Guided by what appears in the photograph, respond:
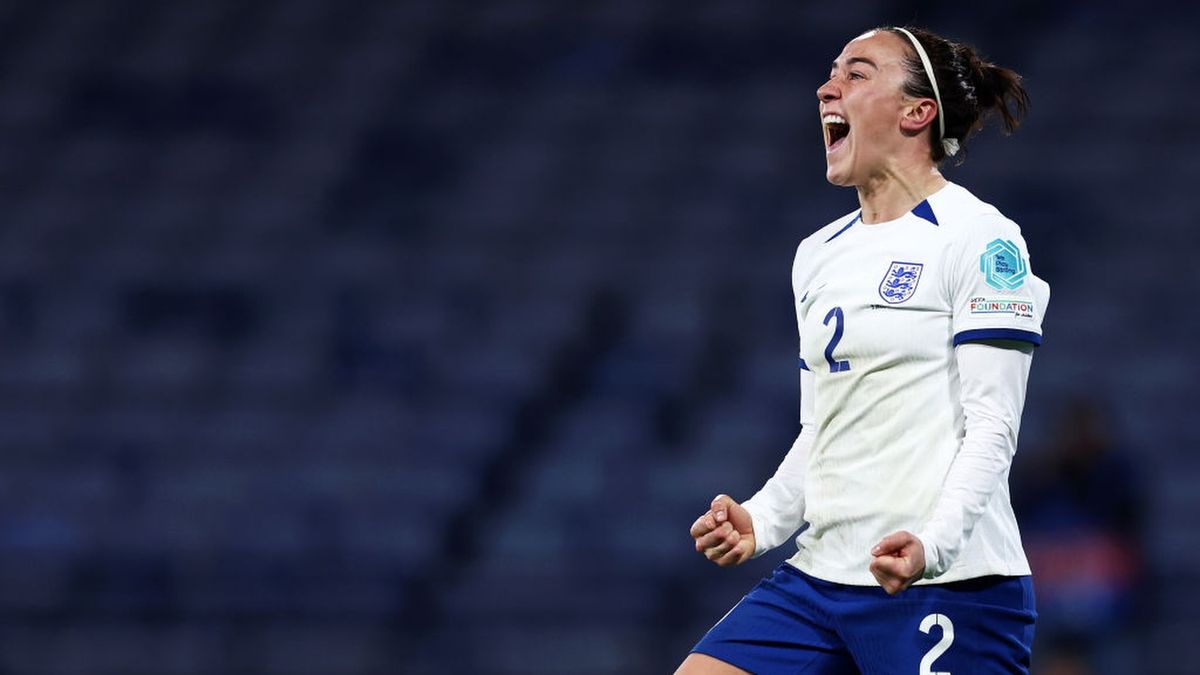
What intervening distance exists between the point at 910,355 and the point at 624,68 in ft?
25.4

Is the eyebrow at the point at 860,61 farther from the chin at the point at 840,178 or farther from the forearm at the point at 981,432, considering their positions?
the forearm at the point at 981,432

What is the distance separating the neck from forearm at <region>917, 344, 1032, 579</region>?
1.06 ft

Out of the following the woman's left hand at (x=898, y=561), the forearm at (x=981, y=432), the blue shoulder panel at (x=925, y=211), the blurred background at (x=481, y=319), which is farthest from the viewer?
the blurred background at (x=481, y=319)

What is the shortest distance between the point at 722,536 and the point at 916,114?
2.59 ft

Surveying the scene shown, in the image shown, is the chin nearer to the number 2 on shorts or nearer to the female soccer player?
the female soccer player

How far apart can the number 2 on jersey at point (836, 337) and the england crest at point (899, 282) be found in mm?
93

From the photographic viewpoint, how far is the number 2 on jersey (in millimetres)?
2750

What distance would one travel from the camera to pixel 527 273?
9211 mm

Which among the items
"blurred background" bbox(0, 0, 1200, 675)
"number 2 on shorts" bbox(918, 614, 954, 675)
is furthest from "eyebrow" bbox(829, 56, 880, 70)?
"blurred background" bbox(0, 0, 1200, 675)

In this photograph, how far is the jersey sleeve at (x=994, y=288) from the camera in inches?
100

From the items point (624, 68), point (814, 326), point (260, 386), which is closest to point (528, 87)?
point (624, 68)

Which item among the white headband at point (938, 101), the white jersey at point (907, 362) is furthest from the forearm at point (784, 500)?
the white headband at point (938, 101)

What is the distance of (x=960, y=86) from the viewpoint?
113 inches

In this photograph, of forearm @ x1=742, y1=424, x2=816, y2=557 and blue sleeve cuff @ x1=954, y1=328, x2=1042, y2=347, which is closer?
blue sleeve cuff @ x1=954, y1=328, x2=1042, y2=347
